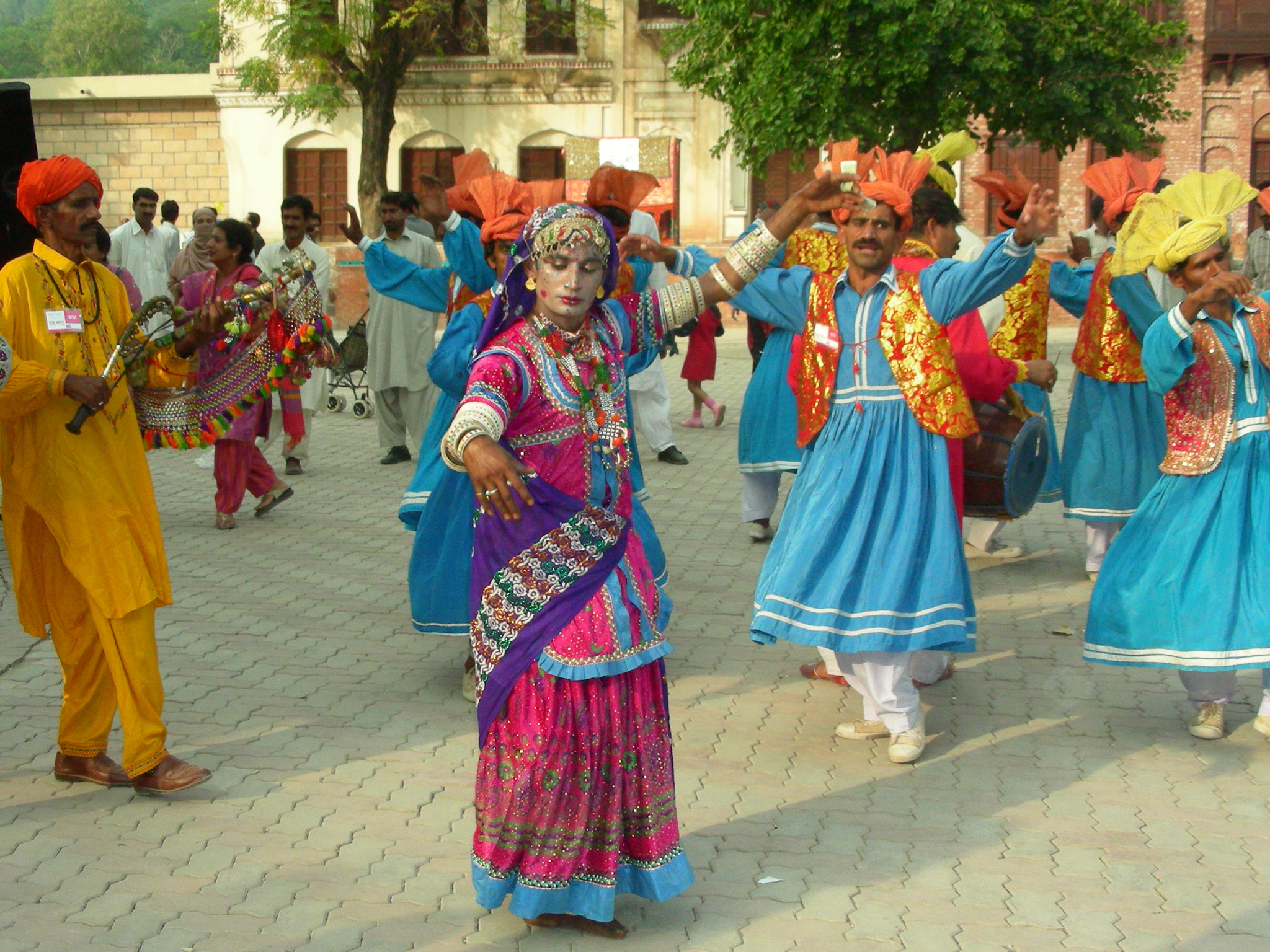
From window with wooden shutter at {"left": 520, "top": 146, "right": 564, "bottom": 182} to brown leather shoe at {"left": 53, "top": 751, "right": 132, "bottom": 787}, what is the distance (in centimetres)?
2276

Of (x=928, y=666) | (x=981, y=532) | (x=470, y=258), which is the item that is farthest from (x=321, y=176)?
(x=928, y=666)

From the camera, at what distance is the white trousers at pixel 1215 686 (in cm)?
517

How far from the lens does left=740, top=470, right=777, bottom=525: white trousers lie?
826 cm

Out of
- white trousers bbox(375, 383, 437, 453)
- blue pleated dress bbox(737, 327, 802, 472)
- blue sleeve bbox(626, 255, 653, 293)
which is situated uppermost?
blue sleeve bbox(626, 255, 653, 293)

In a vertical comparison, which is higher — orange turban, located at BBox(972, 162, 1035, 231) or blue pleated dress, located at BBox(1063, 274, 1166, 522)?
orange turban, located at BBox(972, 162, 1035, 231)

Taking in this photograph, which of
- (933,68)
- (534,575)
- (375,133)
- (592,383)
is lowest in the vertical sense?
(534,575)

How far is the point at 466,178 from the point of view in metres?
5.83

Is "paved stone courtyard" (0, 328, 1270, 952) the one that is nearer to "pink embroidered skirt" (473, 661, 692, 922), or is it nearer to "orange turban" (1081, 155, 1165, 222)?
"pink embroidered skirt" (473, 661, 692, 922)

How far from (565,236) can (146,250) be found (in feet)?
35.5

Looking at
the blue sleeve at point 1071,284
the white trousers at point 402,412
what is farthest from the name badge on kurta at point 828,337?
the white trousers at point 402,412

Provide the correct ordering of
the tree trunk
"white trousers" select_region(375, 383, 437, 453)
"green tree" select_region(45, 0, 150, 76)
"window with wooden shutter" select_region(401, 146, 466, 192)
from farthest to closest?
"green tree" select_region(45, 0, 150, 76) < "window with wooden shutter" select_region(401, 146, 466, 192) < the tree trunk < "white trousers" select_region(375, 383, 437, 453)

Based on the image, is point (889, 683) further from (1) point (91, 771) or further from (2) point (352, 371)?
(2) point (352, 371)

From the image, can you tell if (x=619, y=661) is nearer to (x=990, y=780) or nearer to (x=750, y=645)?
(x=990, y=780)

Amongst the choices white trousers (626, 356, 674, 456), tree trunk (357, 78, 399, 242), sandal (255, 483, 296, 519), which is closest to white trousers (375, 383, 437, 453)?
white trousers (626, 356, 674, 456)
